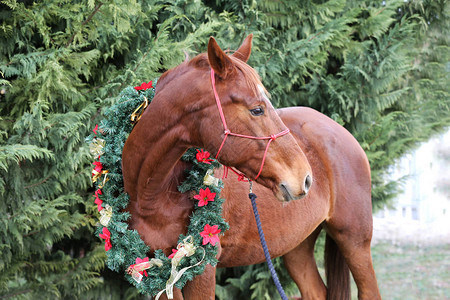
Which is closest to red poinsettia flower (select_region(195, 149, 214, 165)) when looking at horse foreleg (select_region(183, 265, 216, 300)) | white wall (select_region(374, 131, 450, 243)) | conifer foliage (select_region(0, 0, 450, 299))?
horse foreleg (select_region(183, 265, 216, 300))

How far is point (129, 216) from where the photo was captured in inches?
78.5

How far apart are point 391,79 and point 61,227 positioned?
11.5ft

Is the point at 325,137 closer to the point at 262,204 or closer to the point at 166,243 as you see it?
the point at 262,204

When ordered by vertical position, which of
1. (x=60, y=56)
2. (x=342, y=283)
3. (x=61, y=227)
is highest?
(x=60, y=56)

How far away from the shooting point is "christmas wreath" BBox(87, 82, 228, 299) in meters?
1.95

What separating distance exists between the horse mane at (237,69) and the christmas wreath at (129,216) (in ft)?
0.66

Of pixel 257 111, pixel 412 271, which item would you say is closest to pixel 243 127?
pixel 257 111

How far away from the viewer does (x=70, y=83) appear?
10.0 feet

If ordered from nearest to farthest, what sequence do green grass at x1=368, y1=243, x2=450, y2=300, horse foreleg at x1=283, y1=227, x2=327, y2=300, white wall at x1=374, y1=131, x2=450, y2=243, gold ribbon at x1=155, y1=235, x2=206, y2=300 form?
gold ribbon at x1=155, y1=235, x2=206, y2=300
horse foreleg at x1=283, y1=227, x2=327, y2=300
green grass at x1=368, y1=243, x2=450, y2=300
white wall at x1=374, y1=131, x2=450, y2=243

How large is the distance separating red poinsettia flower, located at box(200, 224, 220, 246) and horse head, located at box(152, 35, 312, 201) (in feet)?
1.24

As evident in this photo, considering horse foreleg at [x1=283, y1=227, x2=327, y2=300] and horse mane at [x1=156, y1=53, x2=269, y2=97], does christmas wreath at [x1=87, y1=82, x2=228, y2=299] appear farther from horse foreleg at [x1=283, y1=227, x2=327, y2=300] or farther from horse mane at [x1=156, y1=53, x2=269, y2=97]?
horse foreleg at [x1=283, y1=227, x2=327, y2=300]

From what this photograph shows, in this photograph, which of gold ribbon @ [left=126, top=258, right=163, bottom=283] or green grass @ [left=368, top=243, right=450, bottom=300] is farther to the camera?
green grass @ [left=368, top=243, right=450, bottom=300]

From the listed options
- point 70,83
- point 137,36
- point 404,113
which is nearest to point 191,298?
point 70,83

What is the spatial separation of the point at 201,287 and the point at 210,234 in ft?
0.95
